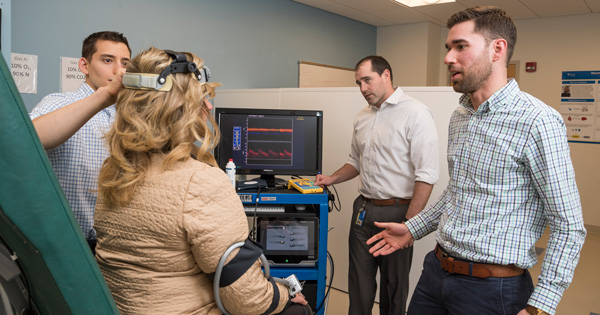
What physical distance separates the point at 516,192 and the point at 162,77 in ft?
3.29

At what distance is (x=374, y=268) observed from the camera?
2.59m

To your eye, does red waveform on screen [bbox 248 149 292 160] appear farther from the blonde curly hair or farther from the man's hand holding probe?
the blonde curly hair

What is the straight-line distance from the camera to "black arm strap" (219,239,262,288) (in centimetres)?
108

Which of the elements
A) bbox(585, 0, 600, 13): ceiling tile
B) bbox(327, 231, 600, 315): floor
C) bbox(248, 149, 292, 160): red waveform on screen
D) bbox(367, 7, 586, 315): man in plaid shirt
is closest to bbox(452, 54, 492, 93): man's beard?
bbox(367, 7, 586, 315): man in plaid shirt

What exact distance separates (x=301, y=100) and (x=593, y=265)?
3.15 metres

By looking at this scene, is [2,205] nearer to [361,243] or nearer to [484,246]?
[484,246]

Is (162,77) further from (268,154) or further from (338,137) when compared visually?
(338,137)

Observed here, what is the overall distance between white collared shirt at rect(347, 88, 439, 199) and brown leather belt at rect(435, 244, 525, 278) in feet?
3.29

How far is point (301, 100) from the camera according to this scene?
3.68m

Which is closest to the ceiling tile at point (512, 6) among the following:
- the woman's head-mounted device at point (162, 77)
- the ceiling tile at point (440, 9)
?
the ceiling tile at point (440, 9)

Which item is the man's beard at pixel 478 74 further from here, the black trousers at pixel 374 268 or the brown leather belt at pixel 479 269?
the black trousers at pixel 374 268

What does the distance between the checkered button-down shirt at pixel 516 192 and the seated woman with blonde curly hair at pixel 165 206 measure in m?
0.66

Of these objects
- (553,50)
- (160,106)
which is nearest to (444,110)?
(160,106)

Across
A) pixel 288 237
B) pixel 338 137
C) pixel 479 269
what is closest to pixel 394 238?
pixel 479 269
